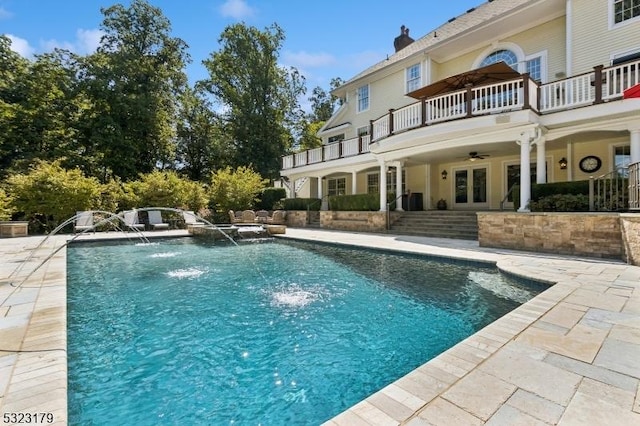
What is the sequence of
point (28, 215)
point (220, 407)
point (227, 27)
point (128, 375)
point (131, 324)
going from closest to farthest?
point (220, 407) → point (128, 375) → point (131, 324) → point (28, 215) → point (227, 27)

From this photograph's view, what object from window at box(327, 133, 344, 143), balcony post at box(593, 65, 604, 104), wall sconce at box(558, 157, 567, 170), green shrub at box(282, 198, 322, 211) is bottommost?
green shrub at box(282, 198, 322, 211)

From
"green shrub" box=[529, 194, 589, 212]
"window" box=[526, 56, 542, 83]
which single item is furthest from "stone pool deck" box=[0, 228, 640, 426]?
"window" box=[526, 56, 542, 83]

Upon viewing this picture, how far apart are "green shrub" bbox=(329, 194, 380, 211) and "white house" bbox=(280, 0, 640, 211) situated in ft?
2.17

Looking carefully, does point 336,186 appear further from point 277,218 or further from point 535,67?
point 535,67

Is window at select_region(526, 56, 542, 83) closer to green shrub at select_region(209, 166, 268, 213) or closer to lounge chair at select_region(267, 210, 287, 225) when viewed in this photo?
lounge chair at select_region(267, 210, 287, 225)

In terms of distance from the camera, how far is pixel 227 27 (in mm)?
26922

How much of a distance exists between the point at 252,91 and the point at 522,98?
22.7 m

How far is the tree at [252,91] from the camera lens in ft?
88.2

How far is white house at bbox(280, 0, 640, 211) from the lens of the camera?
914 centimetres

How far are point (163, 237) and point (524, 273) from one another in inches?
472

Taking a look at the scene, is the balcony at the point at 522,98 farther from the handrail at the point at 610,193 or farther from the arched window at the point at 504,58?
the arched window at the point at 504,58

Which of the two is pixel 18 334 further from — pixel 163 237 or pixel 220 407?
pixel 163 237

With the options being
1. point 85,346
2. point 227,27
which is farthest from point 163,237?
point 227,27

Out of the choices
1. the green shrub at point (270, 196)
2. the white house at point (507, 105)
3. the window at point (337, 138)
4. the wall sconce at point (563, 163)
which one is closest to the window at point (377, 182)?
the white house at point (507, 105)
